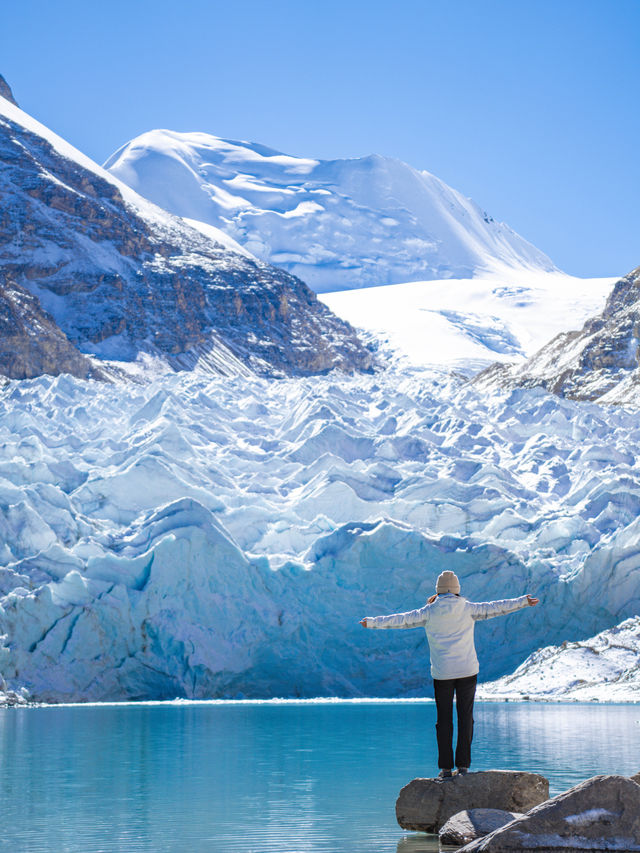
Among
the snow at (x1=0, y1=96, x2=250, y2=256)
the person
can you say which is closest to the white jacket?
the person

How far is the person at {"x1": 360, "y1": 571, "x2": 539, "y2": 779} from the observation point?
502 cm

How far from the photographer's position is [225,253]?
63.2 m

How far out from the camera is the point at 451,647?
5.02 m

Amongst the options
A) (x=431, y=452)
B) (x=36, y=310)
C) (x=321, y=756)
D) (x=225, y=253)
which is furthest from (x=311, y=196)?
(x=321, y=756)

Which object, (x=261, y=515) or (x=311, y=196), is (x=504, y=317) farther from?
(x=261, y=515)

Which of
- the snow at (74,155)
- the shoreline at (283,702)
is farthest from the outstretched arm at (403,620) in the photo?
the snow at (74,155)

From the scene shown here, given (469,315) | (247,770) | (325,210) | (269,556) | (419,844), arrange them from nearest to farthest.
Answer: (419,844)
(247,770)
(269,556)
(469,315)
(325,210)

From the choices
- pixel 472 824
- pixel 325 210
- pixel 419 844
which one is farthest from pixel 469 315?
pixel 472 824

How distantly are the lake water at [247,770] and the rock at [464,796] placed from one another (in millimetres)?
109

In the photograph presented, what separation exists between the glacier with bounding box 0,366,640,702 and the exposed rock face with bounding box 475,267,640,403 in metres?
17.0

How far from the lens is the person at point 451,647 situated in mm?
5016

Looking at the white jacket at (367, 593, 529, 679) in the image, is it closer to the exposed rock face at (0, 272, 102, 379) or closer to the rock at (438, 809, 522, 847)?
the rock at (438, 809, 522, 847)

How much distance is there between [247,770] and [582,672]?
10.6 meters

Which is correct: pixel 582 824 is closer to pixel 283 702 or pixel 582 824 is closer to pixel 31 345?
pixel 283 702
